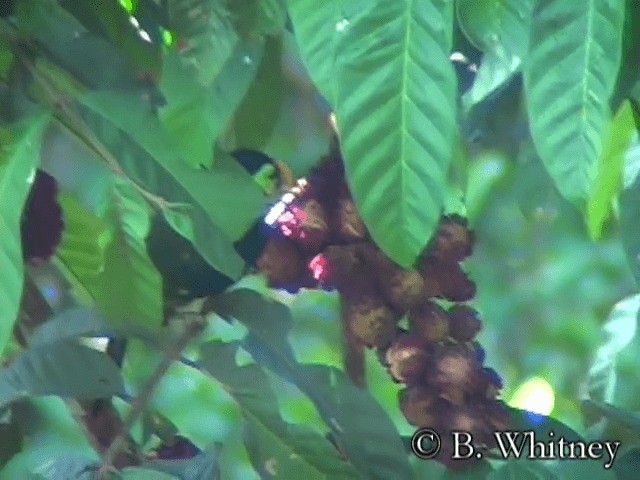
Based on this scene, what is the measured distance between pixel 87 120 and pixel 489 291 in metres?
1.16

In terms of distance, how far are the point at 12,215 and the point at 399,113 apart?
0.54 ft

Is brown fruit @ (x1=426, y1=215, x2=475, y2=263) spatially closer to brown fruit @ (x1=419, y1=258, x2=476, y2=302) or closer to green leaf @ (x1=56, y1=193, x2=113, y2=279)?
brown fruit @ (x1=419, y1=258, x2=476, y2=302)

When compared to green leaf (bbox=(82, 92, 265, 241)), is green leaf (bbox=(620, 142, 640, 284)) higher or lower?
higher

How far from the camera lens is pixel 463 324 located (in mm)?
613

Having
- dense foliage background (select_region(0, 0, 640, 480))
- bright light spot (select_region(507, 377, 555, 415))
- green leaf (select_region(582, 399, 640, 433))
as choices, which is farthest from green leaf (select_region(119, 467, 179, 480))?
bright light spot (select_region(507, 377, 555, 415))

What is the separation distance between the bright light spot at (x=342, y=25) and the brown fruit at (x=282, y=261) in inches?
7.4

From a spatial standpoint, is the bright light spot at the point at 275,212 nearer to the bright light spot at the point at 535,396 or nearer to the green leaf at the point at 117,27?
the green leaf at the point at 117,27

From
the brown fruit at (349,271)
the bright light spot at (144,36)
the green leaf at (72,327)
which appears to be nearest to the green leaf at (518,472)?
the brown fruit at (349,271)

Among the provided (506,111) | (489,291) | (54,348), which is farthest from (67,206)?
(489,291)

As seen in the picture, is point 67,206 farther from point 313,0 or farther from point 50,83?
point 313,0

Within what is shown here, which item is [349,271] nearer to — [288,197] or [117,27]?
[288,197]

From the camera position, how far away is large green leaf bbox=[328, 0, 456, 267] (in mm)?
418

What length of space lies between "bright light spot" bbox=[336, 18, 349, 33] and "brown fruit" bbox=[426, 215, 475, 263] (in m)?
0.19

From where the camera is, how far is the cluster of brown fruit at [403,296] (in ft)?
1.94
